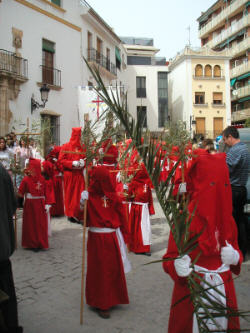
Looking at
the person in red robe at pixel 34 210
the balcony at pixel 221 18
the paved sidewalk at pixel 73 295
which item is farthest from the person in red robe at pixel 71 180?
the balcony at pixel 221 18

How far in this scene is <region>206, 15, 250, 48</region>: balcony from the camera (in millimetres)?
37531

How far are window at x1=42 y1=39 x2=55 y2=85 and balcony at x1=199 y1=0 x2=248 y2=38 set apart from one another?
28.1m

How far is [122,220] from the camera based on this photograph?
429 centimetres

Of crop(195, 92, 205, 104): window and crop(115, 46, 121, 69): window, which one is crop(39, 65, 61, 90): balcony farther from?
crop(195, 92, 205, 104): window

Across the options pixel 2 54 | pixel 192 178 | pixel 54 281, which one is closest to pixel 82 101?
pixel 2 54

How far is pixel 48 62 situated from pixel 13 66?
306 cm

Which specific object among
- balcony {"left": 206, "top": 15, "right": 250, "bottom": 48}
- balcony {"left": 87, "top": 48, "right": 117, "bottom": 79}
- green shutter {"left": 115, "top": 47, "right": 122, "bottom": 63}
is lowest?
balcony {"left": 87, "top": 48, "right": 117, "bottom": 79}

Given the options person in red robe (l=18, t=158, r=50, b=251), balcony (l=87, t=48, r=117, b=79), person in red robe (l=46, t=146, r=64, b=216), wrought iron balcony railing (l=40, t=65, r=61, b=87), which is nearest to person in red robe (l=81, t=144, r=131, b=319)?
person in red robe (l=18, t=158, r=50, b=251)

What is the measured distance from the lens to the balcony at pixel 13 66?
1475 centimetres

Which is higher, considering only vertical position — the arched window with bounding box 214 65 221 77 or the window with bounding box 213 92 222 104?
the arched window with bounding box 214 65 221 77

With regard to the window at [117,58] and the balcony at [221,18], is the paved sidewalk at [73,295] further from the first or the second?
the balcony at [221,18]

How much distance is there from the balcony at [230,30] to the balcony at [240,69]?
3.97 meters

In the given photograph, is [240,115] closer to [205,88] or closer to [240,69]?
[240,69]

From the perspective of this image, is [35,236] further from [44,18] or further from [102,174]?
[44,18]
